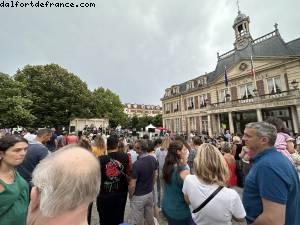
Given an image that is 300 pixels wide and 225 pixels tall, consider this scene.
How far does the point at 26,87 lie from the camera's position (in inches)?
982

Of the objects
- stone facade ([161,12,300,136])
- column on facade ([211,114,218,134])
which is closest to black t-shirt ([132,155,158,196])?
stone facade ([161,12,300,136])

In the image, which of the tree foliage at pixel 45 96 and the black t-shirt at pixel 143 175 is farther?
the tree foliage at pixel 45 96

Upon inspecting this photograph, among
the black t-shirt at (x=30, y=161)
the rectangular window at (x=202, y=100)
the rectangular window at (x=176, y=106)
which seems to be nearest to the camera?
the black t-shirt at (x=30, y=161)

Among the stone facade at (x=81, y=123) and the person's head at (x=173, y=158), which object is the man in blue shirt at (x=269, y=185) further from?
the stone facade at (x=81, y=123)

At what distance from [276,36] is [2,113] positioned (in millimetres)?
31417

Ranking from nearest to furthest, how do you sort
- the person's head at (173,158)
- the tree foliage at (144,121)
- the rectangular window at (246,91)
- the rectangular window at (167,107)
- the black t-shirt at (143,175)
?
the person's head at (173,158) < the black t-shirt at (143,175) < the rectangular window at (246,91) < the rectangular window at (167,107) < the tree foliage at (144,121)

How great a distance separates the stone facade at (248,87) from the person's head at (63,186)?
73.1ft

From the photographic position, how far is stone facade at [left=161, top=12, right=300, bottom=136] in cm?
2036

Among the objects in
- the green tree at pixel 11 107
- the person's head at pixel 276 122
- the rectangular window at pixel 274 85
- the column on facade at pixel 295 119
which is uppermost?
the rectangular window at pixel 274 85

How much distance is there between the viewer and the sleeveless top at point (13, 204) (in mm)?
1943

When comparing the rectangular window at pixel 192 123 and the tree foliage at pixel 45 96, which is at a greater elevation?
the tree foliage at pixel 45 96

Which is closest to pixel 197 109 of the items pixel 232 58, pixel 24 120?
pixel 232 58

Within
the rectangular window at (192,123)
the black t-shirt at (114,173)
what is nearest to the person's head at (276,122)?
the black t-shirt at (114,173)

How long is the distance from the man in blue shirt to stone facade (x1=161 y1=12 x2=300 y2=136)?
2048cm
